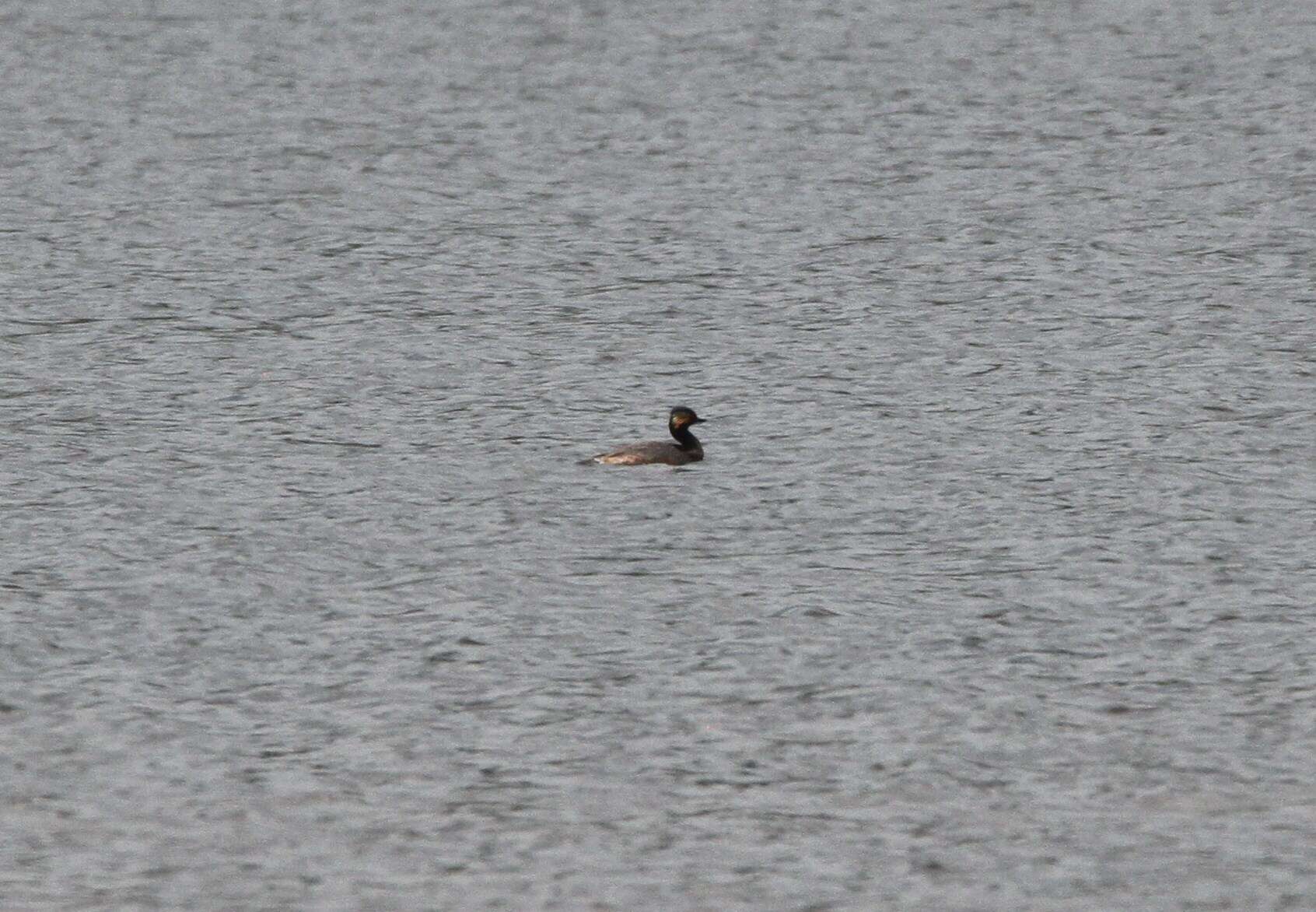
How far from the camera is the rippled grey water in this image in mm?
15836

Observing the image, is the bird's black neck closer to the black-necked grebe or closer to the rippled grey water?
the black-necked grebe

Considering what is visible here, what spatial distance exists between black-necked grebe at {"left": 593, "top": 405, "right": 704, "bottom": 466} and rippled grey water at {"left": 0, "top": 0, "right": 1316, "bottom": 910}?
0.28m

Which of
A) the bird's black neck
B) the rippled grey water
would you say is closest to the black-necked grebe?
the bird's black neck

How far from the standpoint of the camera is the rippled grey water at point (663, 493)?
52.0 feet

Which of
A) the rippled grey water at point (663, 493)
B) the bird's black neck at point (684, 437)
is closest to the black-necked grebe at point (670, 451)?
the bird's black neck at point (684, 437)

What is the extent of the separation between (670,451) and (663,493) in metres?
0.81

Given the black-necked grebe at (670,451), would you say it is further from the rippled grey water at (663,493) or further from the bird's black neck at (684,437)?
the rippled grey water at (663,493)

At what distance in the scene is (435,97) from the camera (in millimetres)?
44562

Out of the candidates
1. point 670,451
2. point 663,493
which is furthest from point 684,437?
point 663,493

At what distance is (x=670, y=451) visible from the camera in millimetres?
24109

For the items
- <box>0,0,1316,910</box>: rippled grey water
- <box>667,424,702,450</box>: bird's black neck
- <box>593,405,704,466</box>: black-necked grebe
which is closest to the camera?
<box>0,0,1316,910</box>: rippled grey water

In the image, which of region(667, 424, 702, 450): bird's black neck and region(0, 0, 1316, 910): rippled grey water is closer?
region(0, 0, 1316, 910): rippled grey water

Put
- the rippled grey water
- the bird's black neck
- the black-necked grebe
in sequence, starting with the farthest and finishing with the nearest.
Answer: the bird's black neck, the black-necked grebe, the rippled grey water

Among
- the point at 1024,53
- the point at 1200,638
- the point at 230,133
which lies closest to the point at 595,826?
the point at 1200,638
